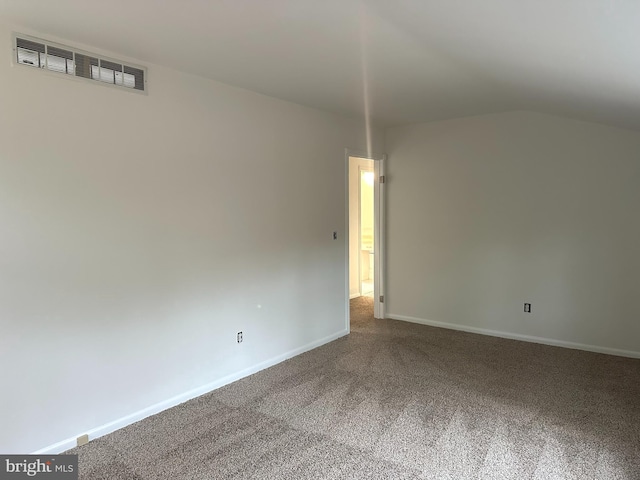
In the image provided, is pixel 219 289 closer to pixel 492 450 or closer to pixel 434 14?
pixel 492 450

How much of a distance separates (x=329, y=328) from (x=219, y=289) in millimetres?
1566

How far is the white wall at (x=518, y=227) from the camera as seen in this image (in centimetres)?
397

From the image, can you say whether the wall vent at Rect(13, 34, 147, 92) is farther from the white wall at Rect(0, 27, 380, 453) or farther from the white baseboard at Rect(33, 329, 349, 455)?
the white baseboard at Rect(33, 329, 349, 455)

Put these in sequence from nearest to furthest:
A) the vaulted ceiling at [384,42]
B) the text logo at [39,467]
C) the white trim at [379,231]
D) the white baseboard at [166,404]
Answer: the vaulted ceiling at [384,42]
the text logo at [39,467]
the white baseboard at [166,404]
the white trim at [379,231]

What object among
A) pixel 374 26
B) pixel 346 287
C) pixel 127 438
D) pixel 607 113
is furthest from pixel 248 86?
pixel 607 113

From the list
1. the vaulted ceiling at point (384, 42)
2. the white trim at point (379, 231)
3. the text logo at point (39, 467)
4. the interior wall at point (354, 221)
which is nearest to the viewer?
the vaulted ceiling at point (384, 42)

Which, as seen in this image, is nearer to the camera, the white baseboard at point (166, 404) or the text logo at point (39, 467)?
the text logo at point (39, 467)

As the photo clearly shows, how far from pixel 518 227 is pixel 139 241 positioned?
12.0 ft

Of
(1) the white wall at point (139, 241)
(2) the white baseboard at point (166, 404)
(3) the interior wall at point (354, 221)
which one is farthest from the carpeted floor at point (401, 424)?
(3) the interior wall at point (354, 221)

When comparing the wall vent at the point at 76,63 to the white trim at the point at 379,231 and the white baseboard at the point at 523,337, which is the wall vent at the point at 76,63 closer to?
the white trim at the point at 379,231

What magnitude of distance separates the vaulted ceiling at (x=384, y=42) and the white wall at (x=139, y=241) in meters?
0.35

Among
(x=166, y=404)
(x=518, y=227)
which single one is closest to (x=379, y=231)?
(x=518, y=227)

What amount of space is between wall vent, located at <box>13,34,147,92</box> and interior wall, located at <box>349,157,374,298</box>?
4.13 m

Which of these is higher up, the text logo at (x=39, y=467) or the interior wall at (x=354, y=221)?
the interior wall at (x=354, y=221)
